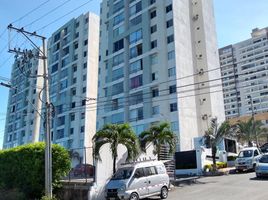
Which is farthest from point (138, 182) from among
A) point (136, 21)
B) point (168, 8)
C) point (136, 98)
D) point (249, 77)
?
point (249, 77)

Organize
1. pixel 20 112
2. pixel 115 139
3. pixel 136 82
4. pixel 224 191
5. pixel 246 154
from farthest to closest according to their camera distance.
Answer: pixel 20 112, pixel 136 82, pixel 246 154, pixel 115 139, pixel 224 191

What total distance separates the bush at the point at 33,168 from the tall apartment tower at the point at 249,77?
107 meters

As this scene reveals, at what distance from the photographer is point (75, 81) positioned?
7138 centimetres

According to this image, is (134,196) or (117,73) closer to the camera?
(134,196)

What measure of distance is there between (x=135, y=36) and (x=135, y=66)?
539 centimetres

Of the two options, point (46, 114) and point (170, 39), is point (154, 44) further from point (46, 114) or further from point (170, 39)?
point (46, 114)

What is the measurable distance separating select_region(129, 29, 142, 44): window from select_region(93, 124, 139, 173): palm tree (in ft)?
118

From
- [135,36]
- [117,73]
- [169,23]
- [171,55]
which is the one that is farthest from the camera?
[117,73]

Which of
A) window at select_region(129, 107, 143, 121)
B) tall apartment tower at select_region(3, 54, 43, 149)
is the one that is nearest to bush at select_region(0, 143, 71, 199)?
window at select_region(129, 107, 143, 121)

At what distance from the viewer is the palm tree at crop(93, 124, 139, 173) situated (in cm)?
2154

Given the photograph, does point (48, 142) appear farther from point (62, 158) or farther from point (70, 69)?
point (70, 69)

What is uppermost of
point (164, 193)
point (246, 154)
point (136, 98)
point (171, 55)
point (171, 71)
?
point (171, 55)

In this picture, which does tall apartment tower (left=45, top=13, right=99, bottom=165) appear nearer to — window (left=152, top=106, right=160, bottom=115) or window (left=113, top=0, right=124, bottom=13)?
window (left=113, top=0, right=124, bottom=13)

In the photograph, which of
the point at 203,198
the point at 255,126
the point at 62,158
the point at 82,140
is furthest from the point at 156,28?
the point at 203,198
